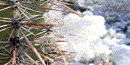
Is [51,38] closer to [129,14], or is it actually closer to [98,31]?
[98,31]

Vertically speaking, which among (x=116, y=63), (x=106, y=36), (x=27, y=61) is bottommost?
(x=116, y=63)

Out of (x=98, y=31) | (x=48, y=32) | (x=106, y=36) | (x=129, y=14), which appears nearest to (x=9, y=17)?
(x=48, y=32)

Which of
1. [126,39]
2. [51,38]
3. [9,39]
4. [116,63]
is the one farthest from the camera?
[126,39]

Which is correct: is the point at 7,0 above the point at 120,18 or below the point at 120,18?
above

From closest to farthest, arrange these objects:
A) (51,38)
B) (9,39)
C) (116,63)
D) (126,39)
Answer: (9,39) < (51,38) < (116,63) < (126,39)

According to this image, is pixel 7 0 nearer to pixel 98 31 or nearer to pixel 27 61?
pixel 27 61

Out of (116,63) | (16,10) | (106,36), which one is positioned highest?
(16,10)

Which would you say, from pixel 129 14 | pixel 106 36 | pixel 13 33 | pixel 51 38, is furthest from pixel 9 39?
pixel 129 14

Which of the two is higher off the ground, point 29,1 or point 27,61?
point 29,1

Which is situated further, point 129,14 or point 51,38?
point 129,14
